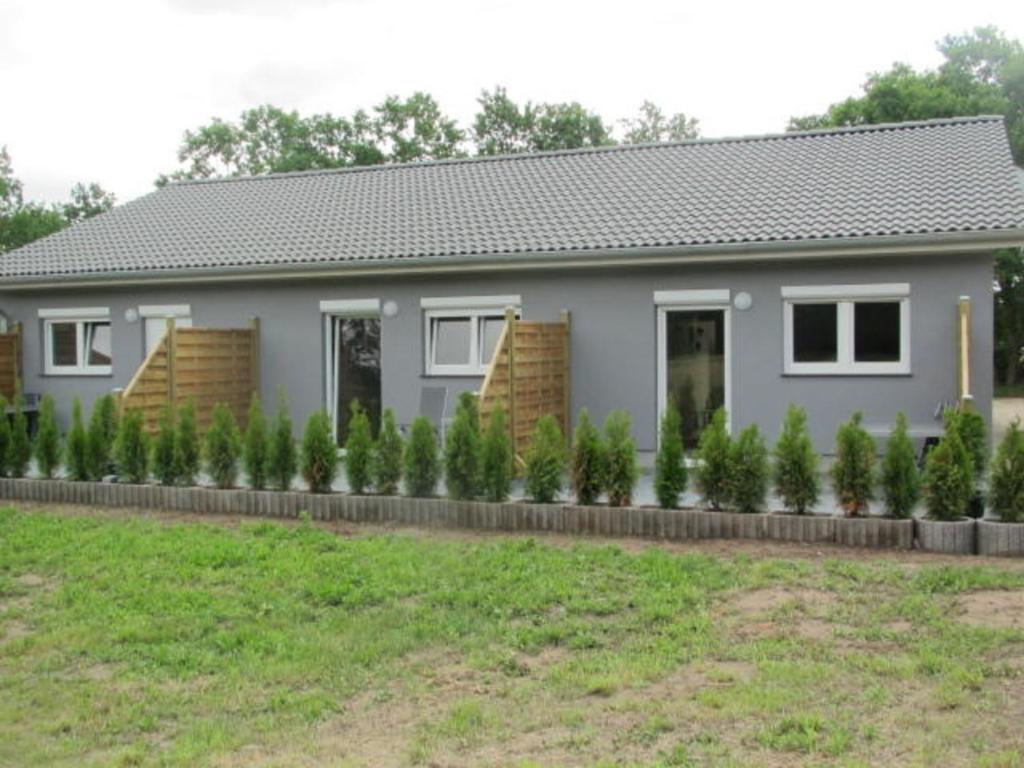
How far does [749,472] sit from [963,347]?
13.7 ft

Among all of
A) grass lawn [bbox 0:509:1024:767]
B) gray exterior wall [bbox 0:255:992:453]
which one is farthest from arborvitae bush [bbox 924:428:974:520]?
gray exterior wall [bbox 0:255:992:453]

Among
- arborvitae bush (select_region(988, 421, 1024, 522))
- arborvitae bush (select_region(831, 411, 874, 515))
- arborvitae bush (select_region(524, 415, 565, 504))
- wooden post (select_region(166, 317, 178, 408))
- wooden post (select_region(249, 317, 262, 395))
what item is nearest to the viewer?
arborvitae bush (select_region(988, 421, 1024, 522))

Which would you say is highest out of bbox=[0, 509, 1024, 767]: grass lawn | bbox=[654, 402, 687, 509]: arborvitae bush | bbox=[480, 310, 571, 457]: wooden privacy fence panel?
bbox=[480, 310, 571, 457]: wooden privacy fence panel

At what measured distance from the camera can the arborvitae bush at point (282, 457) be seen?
11.1 metres

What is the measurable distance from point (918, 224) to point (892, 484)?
500 cm

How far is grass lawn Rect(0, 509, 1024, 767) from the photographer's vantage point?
15.7ft

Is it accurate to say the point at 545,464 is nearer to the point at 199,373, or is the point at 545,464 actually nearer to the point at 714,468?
the point at 714,468

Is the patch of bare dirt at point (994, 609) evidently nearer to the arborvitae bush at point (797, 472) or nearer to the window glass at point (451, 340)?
the arborvitae bush at point (797, 472)

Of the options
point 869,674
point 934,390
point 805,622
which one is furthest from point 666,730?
point 934,390

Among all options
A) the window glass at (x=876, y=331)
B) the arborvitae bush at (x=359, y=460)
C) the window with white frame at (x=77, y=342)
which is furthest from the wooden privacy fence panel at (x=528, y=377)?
the window with white frame at (x=77, y=342)

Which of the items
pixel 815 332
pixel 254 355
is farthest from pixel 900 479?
pixel 254 355

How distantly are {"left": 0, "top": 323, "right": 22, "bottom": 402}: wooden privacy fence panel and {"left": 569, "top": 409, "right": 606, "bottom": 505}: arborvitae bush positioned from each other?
12099 millimetres

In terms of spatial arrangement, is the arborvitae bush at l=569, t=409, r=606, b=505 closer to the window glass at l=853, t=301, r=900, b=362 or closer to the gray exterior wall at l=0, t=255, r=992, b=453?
the gray exterior wall at l=0, t=255, r=992, b=453

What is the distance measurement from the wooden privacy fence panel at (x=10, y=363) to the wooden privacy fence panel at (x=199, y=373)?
15.7 feet
